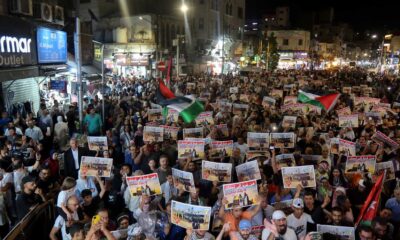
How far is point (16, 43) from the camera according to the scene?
1364 cm

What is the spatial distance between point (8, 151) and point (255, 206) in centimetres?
598

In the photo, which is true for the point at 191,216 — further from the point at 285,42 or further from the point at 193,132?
the point at 285,42

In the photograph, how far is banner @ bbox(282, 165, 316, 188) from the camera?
6.97m

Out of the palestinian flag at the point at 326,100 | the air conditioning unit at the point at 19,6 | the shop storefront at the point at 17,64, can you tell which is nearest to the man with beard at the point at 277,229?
the palestinian flag at the point at 326,100

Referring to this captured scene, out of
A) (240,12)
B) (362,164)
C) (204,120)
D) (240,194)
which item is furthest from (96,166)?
(240,12)

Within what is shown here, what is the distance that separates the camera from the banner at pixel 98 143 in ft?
31.1

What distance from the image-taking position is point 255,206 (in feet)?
20.2

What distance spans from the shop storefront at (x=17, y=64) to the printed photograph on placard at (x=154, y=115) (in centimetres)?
466

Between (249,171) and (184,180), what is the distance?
1336mm

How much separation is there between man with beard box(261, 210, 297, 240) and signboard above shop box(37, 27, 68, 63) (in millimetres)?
13168

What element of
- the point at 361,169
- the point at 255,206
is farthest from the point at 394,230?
the point at 255,206

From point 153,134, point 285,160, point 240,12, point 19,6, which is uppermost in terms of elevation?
point 240,12

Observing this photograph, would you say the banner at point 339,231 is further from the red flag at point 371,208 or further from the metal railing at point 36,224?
the metal railing at point 36,224

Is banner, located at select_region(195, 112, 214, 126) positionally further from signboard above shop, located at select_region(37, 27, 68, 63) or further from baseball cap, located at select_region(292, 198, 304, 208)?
signboard above shop, located at select_region(37, 27, 68, 63)
